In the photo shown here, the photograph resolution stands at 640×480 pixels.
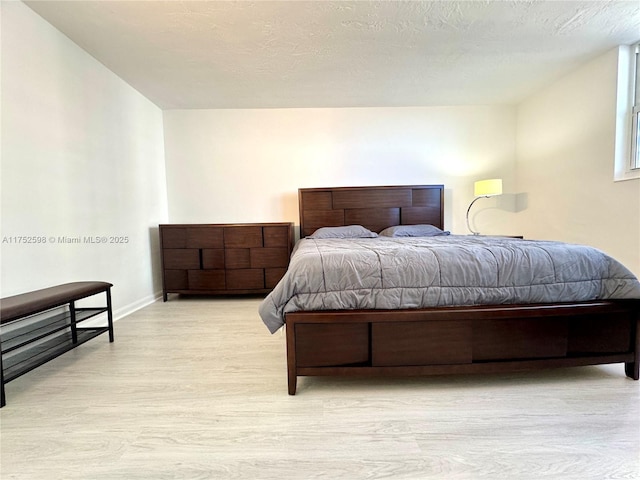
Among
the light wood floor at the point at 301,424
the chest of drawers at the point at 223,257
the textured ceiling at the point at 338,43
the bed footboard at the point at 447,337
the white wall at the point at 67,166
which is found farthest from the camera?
the chest of drawers at the point at 223,257

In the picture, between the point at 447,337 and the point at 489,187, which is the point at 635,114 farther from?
the point at 447,337

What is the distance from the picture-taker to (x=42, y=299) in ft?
5.28

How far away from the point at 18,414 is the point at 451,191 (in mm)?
4164

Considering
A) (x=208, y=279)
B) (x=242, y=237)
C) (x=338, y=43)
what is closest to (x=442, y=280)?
(x=338, y=43)

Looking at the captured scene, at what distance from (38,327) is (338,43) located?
288 cm

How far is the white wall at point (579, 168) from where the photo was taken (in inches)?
98.3

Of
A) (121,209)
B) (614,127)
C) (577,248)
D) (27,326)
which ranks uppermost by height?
(614,127)

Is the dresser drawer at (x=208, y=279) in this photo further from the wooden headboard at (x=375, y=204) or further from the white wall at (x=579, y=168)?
the white wall at (x=579, y=168)

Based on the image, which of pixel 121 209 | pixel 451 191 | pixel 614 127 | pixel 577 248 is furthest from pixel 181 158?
pixel 614 127

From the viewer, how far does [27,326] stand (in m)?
1.82

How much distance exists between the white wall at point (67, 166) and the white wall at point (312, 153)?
1.79 ft

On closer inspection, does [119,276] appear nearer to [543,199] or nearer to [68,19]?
[68,19]

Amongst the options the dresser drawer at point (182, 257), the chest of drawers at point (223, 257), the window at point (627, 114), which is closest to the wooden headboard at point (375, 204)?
the chest of drawers at point (223, 257)

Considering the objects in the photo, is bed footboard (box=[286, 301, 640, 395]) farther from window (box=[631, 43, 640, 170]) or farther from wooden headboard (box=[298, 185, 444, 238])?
wooden headboard (box=[298, 185, 444, 238])
